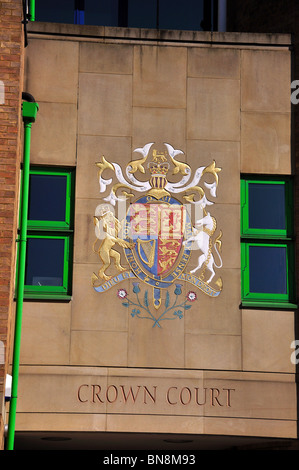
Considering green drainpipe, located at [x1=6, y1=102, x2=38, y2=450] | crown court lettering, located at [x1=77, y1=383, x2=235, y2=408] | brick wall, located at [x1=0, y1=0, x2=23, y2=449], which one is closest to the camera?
brick wall, located at [x1=0, y1=0, x2=23, y2=449]

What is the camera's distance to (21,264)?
1437cm

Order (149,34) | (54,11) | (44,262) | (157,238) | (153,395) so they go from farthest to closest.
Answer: (54,11) < (149,34) < (157,238) < (44,262) < (153,395)

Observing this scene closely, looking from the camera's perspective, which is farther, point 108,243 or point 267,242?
point 267,242

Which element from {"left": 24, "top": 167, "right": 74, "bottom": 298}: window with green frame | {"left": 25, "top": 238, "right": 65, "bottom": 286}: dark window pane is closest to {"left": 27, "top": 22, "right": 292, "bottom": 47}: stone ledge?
{"left": 24, "top": 167, "right": 74, "bottom": 298}: window with green frame

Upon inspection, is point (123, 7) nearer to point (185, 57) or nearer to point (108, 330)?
point (185, 57)

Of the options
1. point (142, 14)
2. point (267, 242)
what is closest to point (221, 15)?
point (142, 14)

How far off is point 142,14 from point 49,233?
20.0ft

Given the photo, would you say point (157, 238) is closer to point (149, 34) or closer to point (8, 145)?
point (8, 145)

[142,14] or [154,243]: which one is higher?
[142,14]

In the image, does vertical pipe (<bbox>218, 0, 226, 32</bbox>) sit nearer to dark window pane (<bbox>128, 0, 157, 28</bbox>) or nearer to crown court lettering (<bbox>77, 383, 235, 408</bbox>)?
dark window pane (<bbox>128, 0, 157, 28</bbox>)

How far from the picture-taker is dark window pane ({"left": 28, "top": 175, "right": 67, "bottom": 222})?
1590 centimetres

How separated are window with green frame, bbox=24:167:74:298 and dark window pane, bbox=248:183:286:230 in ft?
10.6

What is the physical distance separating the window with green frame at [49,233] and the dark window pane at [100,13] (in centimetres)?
463

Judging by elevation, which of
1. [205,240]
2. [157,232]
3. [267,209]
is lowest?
[205,240]
